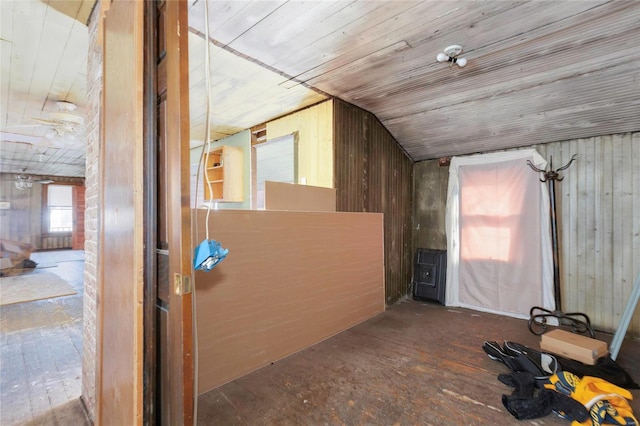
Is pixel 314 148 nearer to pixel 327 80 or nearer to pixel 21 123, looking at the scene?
pixel 327 80

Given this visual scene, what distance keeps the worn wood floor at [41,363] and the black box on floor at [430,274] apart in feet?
12.3

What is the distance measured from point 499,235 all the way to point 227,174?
12.3ft

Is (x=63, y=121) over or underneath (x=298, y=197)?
over

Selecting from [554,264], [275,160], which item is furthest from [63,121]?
[554,264]

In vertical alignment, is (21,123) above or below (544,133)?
above

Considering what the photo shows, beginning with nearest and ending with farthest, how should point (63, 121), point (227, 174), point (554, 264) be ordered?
point (554, 264), point (63, 121), point (227, 174)

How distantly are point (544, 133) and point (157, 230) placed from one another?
12.8 ft

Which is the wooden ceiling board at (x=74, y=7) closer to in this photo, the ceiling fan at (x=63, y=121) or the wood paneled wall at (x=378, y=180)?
the ceiling fan at (x=63, y=121)

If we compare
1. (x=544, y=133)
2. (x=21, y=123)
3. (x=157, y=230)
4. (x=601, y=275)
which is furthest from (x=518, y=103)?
(x=21, y=123)

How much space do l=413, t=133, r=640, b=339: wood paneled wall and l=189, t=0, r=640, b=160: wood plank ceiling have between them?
0.66 ft

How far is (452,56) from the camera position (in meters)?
2.31

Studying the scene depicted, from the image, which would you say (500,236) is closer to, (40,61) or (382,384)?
(382,384)

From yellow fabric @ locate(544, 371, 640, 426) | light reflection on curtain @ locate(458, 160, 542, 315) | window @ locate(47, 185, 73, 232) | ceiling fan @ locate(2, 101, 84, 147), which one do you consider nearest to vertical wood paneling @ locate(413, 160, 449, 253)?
light reflection on curtain @ locate(458, 160, 542, 315)

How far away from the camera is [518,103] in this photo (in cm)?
290
